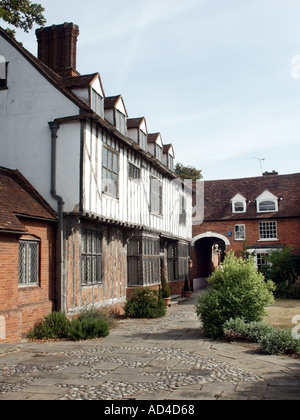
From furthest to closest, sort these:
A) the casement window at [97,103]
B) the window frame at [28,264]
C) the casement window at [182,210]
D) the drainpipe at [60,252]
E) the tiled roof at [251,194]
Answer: the tiled roof at [251,194] → the casement window at [182,210] → the casement window at [97,103] → the drainpipe at [60,252] → the window frame at [28,264]

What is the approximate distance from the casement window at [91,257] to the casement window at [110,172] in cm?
155

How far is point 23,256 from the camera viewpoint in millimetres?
11766

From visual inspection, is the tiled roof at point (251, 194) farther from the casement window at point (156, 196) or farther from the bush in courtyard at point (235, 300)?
the bush in courtyard at point (235, 300)

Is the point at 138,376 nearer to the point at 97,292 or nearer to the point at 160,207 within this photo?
the point at 97,292

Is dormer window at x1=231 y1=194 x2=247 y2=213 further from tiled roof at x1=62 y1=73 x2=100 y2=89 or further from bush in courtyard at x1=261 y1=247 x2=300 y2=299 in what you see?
tiled roof at x1=62 y1=73 x2=100 y2=89

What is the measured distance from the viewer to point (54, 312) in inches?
481

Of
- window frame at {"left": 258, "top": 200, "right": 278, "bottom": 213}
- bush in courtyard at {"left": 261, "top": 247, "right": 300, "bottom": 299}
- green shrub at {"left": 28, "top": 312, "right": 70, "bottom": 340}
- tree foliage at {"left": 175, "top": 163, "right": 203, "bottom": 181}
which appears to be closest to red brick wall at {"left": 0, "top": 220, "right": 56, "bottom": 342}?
green shrub at {"left": 28, "top": 312, "right": 70, "bottom": 340}

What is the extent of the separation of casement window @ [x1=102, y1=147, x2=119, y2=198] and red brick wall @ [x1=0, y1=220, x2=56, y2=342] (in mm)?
2626

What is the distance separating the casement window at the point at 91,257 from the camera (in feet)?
46.1

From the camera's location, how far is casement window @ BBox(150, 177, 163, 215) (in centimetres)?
1965

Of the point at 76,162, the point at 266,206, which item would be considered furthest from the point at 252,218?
the point at 76,162

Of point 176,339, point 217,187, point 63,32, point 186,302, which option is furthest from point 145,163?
point 217,187

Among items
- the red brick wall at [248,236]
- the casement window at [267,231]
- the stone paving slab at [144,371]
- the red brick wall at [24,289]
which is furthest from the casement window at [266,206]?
the red brick wall at [24,289]

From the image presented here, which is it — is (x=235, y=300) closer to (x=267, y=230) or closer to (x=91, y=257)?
(x=91, y=257)
